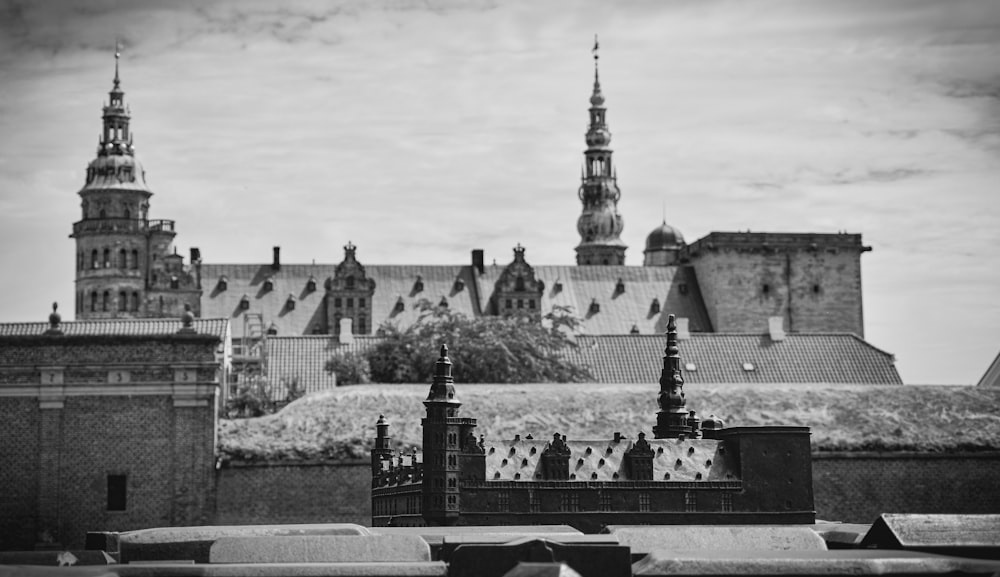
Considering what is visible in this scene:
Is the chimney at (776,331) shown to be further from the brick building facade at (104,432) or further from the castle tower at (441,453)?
the castle tower at (441,453)

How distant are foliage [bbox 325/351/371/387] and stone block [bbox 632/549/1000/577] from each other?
A: 54554 millimetres

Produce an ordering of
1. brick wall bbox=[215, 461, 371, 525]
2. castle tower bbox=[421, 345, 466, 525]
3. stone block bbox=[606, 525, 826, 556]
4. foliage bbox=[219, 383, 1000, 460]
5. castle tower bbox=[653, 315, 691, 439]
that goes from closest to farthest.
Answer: stone block bbox=[606, 525, 826, 556], castle tower bbox=[421, 345, 466, 525], castle tower bbox=[653, 315, 691, 439], brick wall bbox=[215, 461, 371, 525], foliage bbox=[219, 383, 1000, 460]

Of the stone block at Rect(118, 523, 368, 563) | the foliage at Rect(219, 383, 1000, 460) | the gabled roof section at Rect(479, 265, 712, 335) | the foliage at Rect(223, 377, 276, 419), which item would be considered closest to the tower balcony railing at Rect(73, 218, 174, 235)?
the gabled roof section at Rect(479, 265, 712, 335)

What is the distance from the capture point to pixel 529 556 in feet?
68.7

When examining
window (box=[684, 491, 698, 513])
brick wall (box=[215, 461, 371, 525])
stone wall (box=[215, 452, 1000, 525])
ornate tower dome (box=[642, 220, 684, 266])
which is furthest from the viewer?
ornate tower dome (box=[642, 220, 684, 266])

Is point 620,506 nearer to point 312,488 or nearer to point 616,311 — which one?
point 312,488

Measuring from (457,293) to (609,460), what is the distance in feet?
307

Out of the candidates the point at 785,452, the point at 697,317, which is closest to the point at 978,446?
the point at 785,452

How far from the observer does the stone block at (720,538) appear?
85.8ft

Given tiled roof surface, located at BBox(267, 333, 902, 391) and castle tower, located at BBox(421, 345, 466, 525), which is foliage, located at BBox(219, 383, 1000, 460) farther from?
tiled roof surface, located at BBox(267, 333, 902, 391)

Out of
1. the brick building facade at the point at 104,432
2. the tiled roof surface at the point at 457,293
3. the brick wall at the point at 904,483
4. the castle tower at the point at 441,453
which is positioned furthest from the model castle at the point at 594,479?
the tiled roof surface at the point at 457,293

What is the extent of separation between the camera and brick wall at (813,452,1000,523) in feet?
Answer: 178

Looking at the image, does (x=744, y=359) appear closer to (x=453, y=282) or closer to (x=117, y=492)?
(x=117, y=492)

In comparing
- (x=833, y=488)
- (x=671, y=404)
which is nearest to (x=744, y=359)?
(x=833, y=488)
